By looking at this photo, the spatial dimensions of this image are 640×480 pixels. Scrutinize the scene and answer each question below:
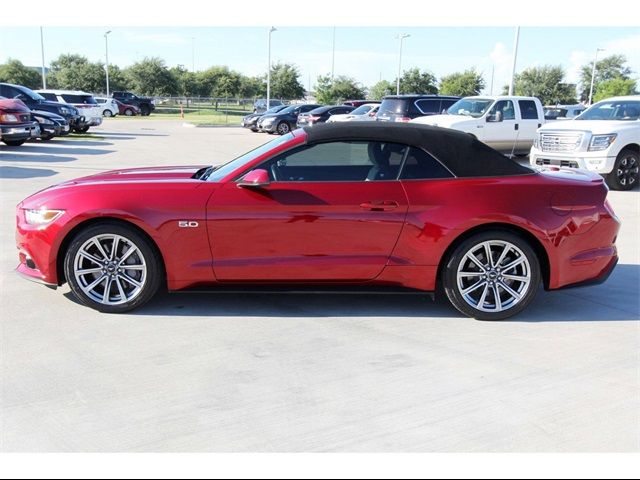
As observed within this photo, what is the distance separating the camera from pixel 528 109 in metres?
16.9

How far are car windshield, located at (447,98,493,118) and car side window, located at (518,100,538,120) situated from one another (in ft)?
3.41

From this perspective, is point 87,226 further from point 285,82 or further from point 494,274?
point 285,82

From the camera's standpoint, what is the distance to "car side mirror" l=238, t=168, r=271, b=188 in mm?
4523

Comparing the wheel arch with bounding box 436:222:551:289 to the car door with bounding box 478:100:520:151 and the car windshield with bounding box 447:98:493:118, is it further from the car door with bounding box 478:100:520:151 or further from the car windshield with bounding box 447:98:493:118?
the car windshield with bounding box 447:98:493:118

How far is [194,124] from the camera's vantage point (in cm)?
3616

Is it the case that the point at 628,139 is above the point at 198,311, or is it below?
above

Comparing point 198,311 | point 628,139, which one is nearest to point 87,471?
point 198,311

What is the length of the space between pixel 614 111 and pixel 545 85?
5834 centimetres

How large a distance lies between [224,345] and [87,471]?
150 cm

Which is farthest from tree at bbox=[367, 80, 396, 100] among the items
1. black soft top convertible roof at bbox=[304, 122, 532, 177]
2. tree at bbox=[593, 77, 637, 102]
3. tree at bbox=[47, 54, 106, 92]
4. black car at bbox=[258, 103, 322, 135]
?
black soft top convertible roof at bbox=[304, 122, 532, 177]

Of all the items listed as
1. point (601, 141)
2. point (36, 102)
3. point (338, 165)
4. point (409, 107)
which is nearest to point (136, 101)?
point (36, 102)

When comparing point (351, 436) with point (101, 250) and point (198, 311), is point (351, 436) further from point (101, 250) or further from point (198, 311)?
point (101, 250)

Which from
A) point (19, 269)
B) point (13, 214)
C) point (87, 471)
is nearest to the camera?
point (87, 471)

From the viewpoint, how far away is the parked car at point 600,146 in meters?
11.8
